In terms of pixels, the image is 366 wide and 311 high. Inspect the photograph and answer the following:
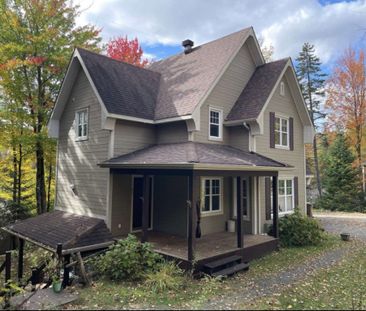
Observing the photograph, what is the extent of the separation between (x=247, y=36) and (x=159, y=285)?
11.6m

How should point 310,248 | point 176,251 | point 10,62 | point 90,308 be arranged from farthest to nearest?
point 10,62 < point 310,248 < point 176,251 < point 90,308

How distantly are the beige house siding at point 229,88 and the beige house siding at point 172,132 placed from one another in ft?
1.91

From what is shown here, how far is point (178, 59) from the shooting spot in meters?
16.2

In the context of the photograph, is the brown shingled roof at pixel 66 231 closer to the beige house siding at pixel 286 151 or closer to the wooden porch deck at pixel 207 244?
the wooden porch deck at pixel 207 244

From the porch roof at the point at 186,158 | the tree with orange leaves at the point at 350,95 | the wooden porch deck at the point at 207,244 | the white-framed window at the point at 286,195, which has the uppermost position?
the tree with orange leaves at the point at 350,95

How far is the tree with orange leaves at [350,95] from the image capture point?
23.6 m

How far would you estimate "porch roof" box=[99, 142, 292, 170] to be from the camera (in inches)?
338

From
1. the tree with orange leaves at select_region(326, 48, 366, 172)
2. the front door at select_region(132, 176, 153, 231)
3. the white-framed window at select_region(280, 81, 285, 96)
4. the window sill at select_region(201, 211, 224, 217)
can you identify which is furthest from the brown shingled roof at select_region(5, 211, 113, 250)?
the tree with orange leaves at select_region(326, 48, 366, 172)

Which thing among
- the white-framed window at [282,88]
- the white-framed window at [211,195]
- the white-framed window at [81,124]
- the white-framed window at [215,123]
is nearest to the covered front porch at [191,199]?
the white-framed window at [211,195]

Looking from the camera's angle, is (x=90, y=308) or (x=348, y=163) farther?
(x=348, y=163)

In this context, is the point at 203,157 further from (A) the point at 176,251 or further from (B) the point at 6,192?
(B) the point at 6,192

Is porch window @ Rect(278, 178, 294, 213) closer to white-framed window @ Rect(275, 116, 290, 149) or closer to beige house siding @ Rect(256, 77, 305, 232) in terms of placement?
beige house siding @ Rect(256, 77, 305, 232)

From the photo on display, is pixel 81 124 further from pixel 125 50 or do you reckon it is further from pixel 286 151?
pixel 125 50

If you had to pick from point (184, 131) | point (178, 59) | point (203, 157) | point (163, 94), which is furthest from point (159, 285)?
point (178, 59)
